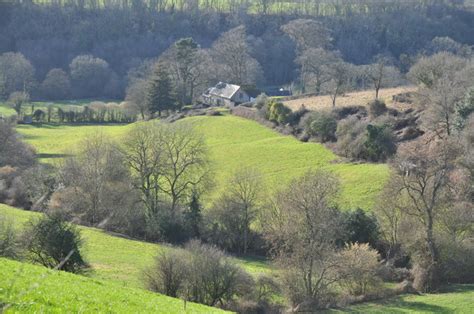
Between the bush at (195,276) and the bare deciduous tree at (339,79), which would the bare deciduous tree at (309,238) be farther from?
the bare deciduous tree at (339,79)

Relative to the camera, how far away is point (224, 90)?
301ft

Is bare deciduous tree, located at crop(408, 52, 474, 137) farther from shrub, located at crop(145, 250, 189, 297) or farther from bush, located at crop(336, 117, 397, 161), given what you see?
shrub, located at crop(145, 250, 189, 297)

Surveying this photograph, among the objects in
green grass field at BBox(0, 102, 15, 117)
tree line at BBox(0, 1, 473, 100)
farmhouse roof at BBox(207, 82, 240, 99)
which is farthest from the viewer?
tree line at BBox(0, 1, 473, 100)

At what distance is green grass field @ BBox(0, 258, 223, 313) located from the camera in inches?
528

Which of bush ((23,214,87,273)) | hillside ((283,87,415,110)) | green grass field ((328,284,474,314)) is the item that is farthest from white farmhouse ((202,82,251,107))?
green grass field ((328,284,474,314))

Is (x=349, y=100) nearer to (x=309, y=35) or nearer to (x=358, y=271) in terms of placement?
(x=309, y=35)

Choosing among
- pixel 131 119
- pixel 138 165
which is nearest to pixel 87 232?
pixel 138 165

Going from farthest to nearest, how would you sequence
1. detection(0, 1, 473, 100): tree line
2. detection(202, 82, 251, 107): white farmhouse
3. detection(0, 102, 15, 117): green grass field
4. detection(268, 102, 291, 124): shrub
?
1. detection(0, 1, 473, 100): tree line
2. detection(0, 102, 15, 117): green grass field
3. detection(202, 82, 251, 107): white farmhouse
4. detection(268, 102, 291, 124): shrub

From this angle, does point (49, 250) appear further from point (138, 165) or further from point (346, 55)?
point (346, 55)

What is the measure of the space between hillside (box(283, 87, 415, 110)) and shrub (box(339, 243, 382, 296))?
3213 cm

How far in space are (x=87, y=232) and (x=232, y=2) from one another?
140 m

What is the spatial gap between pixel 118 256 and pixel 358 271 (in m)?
13.6

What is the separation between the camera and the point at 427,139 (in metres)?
51.9

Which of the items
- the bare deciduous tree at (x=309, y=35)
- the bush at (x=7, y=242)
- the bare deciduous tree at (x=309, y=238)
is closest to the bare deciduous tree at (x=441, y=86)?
the bare deciduous tree at (x=309, y=238)
